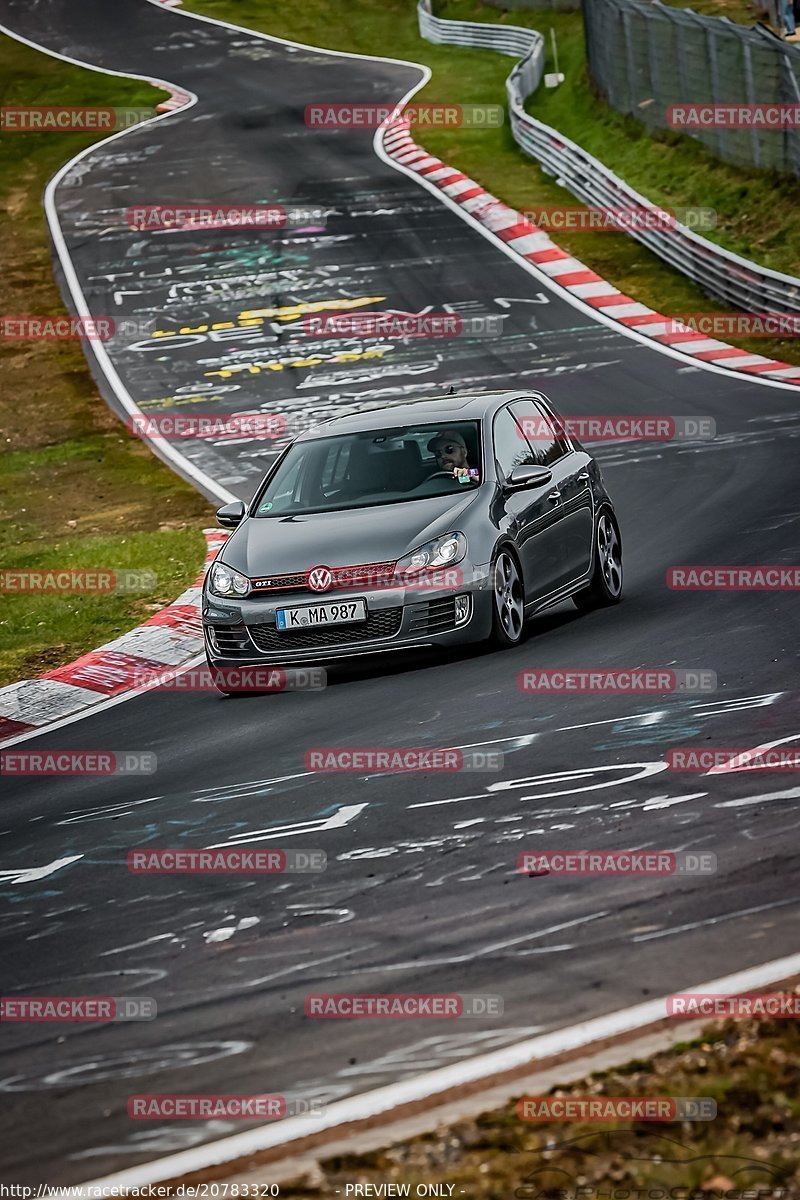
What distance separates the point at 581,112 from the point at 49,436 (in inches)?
706

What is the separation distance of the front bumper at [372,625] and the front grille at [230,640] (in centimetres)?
1

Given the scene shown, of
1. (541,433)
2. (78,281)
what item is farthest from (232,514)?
(78,281)

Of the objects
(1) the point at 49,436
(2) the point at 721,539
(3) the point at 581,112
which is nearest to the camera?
(2) the point at 721,539

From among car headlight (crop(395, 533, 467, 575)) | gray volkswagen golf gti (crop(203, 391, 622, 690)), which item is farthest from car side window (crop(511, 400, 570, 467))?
car headlight (crop(395, 533, 467, 575))

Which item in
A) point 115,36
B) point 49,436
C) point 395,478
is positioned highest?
point 115,36

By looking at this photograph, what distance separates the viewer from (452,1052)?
532cm

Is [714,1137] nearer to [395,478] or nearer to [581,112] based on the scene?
[395,478]

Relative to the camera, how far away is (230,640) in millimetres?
11633

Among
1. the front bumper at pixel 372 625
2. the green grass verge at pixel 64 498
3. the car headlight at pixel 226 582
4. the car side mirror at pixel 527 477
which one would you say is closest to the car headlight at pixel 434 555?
the front bumper at pixel 372 625

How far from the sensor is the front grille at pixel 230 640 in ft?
37.9

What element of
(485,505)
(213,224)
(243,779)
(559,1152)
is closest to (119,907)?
(243,779)

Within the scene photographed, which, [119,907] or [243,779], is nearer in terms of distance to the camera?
[119,907]

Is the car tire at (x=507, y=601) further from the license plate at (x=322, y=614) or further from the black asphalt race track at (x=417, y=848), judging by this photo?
the license plate at (x=322, y=614)

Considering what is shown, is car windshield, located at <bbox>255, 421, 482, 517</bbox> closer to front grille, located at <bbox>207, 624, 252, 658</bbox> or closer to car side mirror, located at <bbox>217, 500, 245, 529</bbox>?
car side mirror, located at <bbox>217, 500, 245, 529</bbox>
